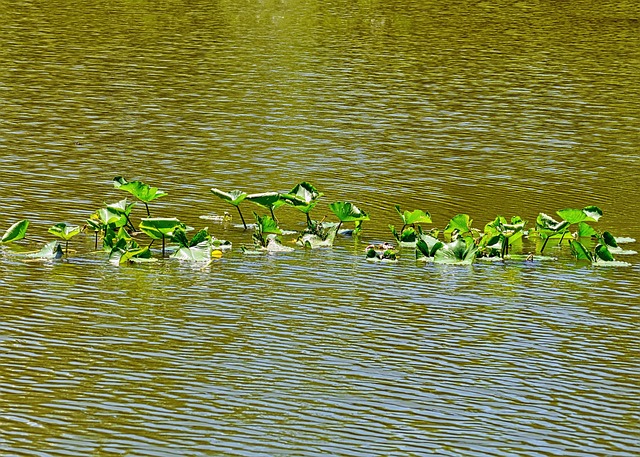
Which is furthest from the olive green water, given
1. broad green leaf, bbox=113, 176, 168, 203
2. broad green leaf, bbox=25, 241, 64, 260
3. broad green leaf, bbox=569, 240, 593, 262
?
broad green leaf, bbox=113, 176, 168, 203

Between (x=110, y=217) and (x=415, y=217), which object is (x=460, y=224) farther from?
(x=110, y=217)

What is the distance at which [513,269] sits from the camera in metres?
7.02

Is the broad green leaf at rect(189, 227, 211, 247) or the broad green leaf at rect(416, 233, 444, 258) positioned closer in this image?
the broad green leaf at rect(189, 227, 211, 247)

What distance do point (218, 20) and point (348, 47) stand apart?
104 inches

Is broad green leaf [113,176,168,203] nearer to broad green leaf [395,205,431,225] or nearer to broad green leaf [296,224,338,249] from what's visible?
broad green leaf [296,224,338,249]

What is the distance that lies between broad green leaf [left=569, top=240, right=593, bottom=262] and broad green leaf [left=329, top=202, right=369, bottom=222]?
111cm

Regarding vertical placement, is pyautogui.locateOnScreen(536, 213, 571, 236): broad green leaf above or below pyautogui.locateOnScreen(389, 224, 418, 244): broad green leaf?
above

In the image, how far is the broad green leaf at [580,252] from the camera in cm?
721

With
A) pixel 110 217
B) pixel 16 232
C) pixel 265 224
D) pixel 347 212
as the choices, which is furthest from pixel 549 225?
pixel 16 232

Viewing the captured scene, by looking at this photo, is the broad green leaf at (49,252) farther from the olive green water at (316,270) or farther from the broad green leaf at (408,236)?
the broad green leaf at (408,236)

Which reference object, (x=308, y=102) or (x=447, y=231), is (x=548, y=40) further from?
(x=447, y=231)

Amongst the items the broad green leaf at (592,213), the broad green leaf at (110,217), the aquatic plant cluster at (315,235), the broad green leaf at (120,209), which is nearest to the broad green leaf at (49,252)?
Answer: the aquatic plant cluster at (315,235)

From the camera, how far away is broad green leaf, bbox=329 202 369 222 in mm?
7361

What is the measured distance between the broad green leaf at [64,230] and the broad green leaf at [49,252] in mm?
86
